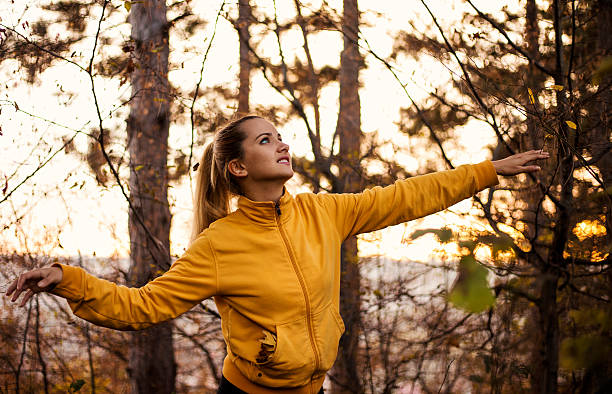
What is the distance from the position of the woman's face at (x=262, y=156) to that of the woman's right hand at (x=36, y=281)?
992 mm

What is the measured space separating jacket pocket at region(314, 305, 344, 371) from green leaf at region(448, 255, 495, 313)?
1619 mm

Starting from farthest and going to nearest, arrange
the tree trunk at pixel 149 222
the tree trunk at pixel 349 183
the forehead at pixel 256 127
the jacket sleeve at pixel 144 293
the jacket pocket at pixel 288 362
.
A: the tree trunk at pixel 149 222 < the tree trunk at pixel 349 183 < the forehead at pixel 256 127 < the jacket pocket at pixel 288 362 < the jacket sleeve at pixel 144 293

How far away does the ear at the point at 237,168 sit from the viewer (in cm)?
273

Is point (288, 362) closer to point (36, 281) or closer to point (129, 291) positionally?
point (129, 291)

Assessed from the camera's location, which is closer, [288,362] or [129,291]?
[129,291]

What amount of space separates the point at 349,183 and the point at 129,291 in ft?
12.6

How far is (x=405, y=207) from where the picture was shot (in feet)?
8.75

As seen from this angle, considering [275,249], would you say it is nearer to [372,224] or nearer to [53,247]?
[372,224]

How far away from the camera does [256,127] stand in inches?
108

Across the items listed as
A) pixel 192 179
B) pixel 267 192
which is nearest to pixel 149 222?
pixel 192 179

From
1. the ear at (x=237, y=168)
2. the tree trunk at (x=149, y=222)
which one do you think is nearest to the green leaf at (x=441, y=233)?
the ear at (x=237, y=168)

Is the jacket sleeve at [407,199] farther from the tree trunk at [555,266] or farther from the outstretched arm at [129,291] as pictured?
the outstretched arm at [129,291]

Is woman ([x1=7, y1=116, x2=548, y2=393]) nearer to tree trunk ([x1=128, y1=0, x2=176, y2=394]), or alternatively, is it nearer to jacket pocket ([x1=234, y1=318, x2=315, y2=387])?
jacket pocket ([x1=234, y1=318, x2=315, y2=387])

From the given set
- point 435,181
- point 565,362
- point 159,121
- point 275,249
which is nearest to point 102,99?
point 159,121
